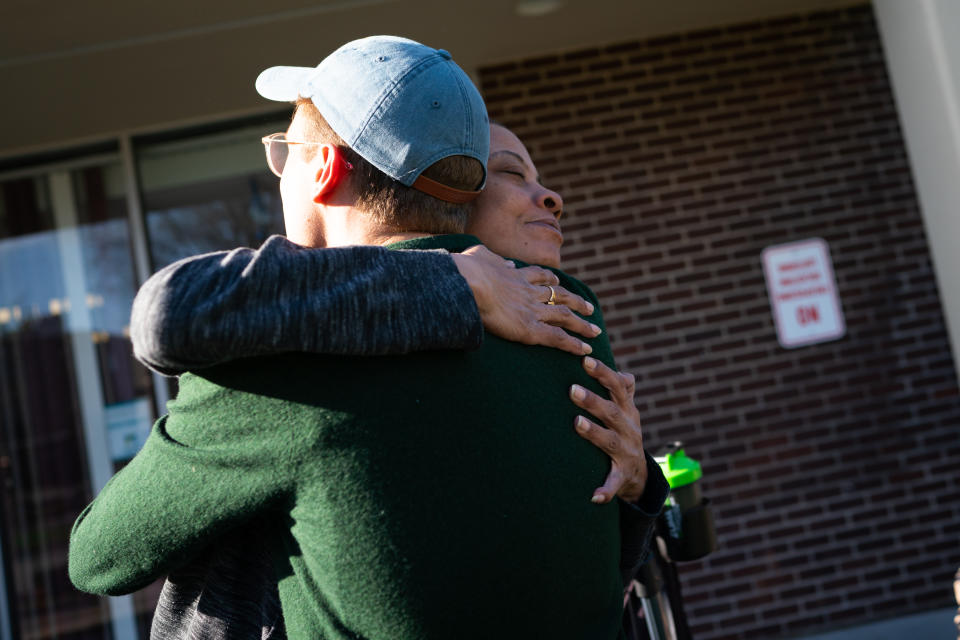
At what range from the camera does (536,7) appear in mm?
4945

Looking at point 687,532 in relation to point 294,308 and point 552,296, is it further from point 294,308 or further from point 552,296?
point 294,308

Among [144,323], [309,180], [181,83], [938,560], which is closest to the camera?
[144,323]

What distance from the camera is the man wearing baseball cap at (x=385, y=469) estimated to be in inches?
46.7

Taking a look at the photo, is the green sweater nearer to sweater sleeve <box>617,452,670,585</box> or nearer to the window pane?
sweater sleeve <box>617,452,670,585</box>

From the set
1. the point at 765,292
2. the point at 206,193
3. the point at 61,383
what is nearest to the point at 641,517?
the point at 765,292

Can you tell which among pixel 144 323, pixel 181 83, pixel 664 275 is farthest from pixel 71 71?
pixel 144 323

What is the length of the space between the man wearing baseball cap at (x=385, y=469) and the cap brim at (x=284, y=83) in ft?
0.21

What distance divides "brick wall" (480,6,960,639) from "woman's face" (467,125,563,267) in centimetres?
371

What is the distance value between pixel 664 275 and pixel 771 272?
2.37ft

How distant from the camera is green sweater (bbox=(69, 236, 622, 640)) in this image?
3.88 ft

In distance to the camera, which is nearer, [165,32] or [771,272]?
[165,32]

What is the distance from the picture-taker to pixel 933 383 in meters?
5.80

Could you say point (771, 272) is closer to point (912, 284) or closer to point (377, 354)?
point (912, 284)

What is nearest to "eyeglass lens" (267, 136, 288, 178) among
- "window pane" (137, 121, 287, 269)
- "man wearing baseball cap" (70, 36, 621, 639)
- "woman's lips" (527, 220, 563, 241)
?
"man wearing baseball cap" (70, 36, 621, 639)
